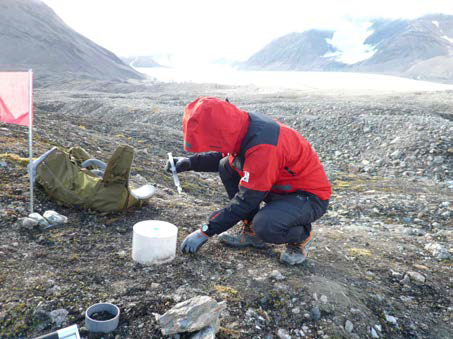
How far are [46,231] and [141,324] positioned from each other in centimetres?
149

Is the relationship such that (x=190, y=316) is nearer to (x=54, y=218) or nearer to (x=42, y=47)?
(x=54, y=218)

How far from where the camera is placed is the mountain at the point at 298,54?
514 feet

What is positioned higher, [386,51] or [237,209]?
[386,51]

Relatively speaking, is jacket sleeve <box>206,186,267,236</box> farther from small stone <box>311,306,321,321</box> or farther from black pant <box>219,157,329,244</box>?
small stone <box>311,306,321,321</box>

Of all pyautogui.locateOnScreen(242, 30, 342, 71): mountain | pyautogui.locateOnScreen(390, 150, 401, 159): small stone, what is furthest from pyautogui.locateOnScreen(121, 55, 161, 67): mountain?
pyautogui.locateOnScreen(390, 150, 401, 159): small stone

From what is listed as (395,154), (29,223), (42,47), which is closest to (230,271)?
(29,223)

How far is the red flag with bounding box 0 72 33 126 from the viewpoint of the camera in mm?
3361

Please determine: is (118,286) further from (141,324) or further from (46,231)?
(46,231)

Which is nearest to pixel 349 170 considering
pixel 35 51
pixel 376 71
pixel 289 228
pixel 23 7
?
pixel 289 228

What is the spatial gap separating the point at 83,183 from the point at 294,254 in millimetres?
2174

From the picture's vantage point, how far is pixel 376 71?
12719cm

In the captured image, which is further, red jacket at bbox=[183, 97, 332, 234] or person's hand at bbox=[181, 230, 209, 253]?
person's hand at bbox=[181, 230, 209, 253]

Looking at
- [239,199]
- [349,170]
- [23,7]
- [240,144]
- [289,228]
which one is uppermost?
[23,7]

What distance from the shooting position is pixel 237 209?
10.2 ft
